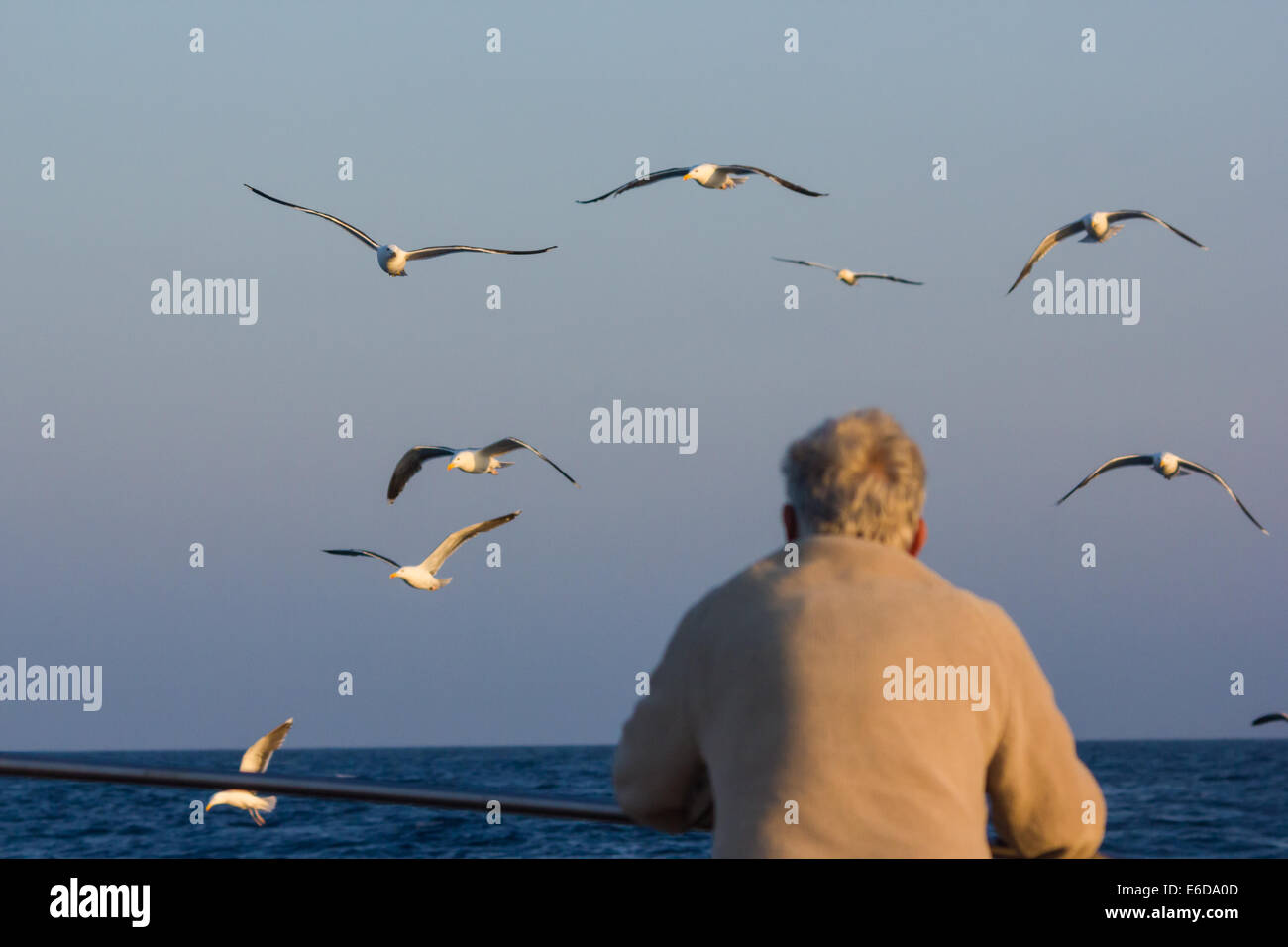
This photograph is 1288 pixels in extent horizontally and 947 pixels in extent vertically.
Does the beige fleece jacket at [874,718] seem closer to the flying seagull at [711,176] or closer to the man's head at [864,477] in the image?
the man's head at [864,477]

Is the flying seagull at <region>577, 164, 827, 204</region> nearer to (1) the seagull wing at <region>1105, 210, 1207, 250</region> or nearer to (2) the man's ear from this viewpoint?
(1) the seagull wing at <region>1105, 210, 1207, 250</region>

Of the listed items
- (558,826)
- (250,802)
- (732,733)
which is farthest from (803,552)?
(558,826)

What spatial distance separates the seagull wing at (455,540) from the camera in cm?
1045

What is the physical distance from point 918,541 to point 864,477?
0.18 m

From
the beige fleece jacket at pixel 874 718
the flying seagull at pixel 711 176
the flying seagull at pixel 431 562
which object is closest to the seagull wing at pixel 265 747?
the flying seagull at pixel 431 562

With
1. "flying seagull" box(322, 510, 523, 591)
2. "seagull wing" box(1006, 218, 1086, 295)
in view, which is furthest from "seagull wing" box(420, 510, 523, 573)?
"seagull wing" box(1006, 218, 1086, 295)

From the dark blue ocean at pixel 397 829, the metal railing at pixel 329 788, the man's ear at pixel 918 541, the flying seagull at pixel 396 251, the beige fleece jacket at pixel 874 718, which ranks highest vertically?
the flying seagull at pixel 396 251

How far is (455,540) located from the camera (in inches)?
489

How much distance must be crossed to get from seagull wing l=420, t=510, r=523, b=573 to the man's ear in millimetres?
7235

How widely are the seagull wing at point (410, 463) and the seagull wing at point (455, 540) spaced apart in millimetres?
683

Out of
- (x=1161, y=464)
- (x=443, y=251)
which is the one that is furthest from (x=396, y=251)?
(x=1161, y=464)

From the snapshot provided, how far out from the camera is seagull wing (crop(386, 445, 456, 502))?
13539 mm

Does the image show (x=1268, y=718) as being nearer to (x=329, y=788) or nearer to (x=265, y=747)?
(x=265, y=747)
